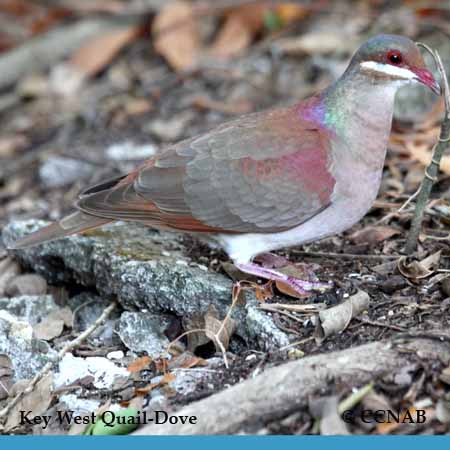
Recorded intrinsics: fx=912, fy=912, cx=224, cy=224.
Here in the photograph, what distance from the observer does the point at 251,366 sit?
398 centimetres

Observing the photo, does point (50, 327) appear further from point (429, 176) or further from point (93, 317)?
point (429, 176)

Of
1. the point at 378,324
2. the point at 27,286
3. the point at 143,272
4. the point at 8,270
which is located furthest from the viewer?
the point at 8,270

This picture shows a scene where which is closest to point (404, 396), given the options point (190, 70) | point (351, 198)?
point (351, 198)

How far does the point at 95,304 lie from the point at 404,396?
2046 millimetres

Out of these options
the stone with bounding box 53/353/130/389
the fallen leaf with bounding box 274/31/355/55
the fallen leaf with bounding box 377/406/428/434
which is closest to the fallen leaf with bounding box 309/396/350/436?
the fallen leaf with bounding box 377/406/428/434

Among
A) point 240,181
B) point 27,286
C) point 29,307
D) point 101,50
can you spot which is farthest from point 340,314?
point 101,50

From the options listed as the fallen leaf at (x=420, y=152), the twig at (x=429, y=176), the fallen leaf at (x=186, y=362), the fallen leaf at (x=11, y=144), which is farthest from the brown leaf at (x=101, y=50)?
the fallen leaf at (x=186, y=362)

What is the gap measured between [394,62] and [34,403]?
7.52 feet

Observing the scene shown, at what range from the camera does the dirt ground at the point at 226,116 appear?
425cm

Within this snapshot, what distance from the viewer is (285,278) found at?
448cm

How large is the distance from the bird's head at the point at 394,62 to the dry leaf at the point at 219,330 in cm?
137

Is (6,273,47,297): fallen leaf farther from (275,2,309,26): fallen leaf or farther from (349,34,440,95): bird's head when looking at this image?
(275,2,309,26): fallen leaf

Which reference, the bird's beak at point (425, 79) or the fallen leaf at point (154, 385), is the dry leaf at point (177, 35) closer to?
the bird's beak at point (425, 79)

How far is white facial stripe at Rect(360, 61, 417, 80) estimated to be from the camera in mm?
4281
